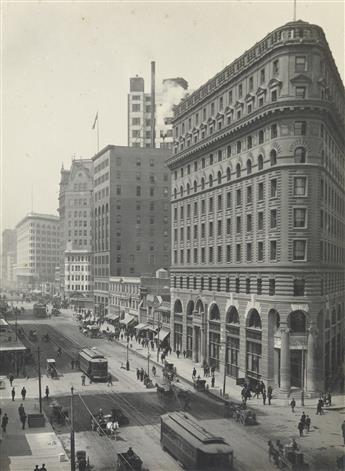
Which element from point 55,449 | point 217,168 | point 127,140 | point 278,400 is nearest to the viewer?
point 55,449

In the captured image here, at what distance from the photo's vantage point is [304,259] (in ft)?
197

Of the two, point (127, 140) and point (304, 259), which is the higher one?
point (127, 140)

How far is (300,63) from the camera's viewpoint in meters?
60.1

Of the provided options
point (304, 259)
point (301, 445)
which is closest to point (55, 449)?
point (301, 445)

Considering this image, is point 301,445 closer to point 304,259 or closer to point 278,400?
point 278,400

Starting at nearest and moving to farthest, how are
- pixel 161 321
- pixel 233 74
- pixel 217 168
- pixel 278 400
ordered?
pixel 278 400 → pixel 233 74 → pixel 217 168 → pixel 161 321

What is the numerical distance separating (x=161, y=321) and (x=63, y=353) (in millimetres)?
17158

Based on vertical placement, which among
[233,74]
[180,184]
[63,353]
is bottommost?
[63,353]

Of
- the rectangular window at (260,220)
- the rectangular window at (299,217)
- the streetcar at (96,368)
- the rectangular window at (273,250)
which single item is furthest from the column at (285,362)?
the streetcar at (96,368)

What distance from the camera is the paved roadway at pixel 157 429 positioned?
130 ft

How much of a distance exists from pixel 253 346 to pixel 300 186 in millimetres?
17686

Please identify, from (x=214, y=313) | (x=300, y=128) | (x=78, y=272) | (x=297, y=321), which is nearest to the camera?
(x=297, y=321)

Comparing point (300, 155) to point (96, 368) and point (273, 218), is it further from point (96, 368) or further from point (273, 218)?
point (96, 368)

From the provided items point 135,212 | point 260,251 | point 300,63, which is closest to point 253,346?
point 260,251
